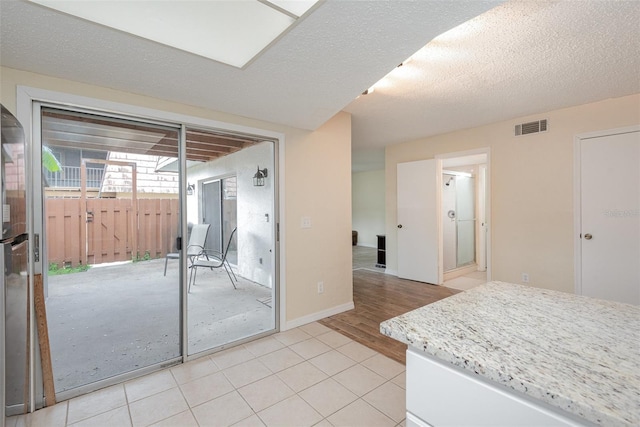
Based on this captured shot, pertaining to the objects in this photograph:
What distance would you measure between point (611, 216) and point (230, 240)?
4.52m

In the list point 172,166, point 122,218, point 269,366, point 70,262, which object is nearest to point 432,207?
point 269,366

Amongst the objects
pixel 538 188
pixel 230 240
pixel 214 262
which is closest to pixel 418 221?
pixel 538 188

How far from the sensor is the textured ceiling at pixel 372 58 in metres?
1.45

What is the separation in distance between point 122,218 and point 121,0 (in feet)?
4.78

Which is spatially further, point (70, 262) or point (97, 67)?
point (70, 262)

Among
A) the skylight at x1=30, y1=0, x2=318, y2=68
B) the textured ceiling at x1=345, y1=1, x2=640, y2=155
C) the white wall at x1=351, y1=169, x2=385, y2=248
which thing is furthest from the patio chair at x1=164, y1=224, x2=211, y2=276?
the white wall at x1=351, y1=169, x2=385, y2=248

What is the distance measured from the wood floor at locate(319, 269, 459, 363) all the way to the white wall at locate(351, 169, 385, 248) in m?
3.48

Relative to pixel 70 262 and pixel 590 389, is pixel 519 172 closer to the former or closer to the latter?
pixel 590 389

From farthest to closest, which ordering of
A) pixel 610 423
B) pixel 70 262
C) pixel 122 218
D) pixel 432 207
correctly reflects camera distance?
pixel 432 207
pixel 122 218
pixel 70 262
pixel 610 423

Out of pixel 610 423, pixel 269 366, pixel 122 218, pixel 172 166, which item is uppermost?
pixel 172 166

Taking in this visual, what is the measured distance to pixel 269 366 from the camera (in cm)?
223

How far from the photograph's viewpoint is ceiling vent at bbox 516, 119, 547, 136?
11.0 feet

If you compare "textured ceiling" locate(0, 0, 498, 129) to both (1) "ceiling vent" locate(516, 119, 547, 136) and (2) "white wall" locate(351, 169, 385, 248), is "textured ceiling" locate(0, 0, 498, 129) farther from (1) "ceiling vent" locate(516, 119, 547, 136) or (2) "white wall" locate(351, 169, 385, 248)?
(2) "white wall" locate(351, 169, 385, 248)

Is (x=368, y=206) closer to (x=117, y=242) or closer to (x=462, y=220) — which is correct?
(x=462, y=220)
